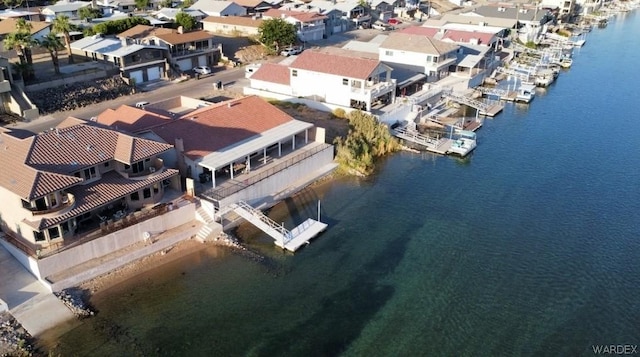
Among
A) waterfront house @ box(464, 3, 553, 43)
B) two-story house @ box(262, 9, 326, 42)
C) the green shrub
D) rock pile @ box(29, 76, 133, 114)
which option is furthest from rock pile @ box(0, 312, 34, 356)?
waterfront house @ box(464, 3, 553, 43)

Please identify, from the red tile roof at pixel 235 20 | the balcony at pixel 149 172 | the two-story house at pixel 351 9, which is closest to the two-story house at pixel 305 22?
the red tile roof at pixel 235 20

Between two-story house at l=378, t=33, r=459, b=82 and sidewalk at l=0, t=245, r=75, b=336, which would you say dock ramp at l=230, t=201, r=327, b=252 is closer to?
sidewalk at l=0, t=245, r=75, b=336

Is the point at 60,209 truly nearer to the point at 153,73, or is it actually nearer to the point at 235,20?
the point at 153,73

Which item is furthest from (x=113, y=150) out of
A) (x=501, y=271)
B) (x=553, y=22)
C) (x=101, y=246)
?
(x=553, y=22)

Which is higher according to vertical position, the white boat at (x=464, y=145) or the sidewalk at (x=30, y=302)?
the white boat at (x=464, y=145)

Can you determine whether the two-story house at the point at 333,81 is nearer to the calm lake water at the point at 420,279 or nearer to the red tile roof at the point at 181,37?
the calm lake water at the point at 420,279

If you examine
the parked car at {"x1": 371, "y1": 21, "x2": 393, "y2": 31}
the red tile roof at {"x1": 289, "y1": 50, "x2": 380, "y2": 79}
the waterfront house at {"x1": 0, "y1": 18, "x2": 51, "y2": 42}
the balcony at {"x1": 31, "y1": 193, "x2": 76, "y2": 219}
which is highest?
the waterfront house at {"x1": 0, "y1": 18, "x2": 51, "y2": 42}

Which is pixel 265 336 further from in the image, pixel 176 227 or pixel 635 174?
pixel 635 174
